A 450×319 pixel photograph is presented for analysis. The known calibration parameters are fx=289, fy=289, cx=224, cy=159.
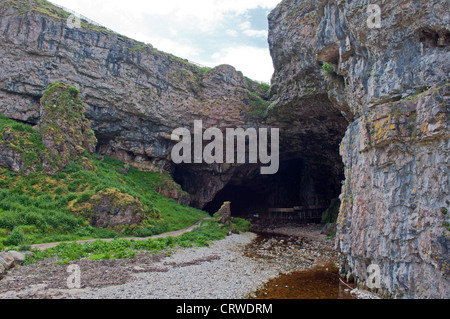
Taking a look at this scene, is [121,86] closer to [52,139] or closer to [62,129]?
[62,129]

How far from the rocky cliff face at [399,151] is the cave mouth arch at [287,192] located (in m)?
27.1

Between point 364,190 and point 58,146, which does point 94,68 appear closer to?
point 58,146

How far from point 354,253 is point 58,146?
25.2 m

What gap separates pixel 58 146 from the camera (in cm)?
2602

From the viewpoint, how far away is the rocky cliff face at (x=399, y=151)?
9164 millimetres

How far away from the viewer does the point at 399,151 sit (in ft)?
34.4

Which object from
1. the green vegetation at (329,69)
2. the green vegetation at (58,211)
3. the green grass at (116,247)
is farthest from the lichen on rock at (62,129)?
the green vegetation at (329,69)

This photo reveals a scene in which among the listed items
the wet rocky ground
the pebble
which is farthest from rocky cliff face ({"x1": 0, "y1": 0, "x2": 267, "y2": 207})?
the pebble

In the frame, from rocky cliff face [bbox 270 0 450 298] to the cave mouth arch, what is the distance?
27.1 m

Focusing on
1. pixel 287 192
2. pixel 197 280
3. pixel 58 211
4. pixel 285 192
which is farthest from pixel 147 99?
pixel 197 280

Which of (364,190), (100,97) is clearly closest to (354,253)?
(364,190)

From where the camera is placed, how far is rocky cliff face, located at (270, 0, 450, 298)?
916cm

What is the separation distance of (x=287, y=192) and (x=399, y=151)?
39.7 m

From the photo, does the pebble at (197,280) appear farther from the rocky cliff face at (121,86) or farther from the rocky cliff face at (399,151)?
the rocky cliff face at (121,86)
